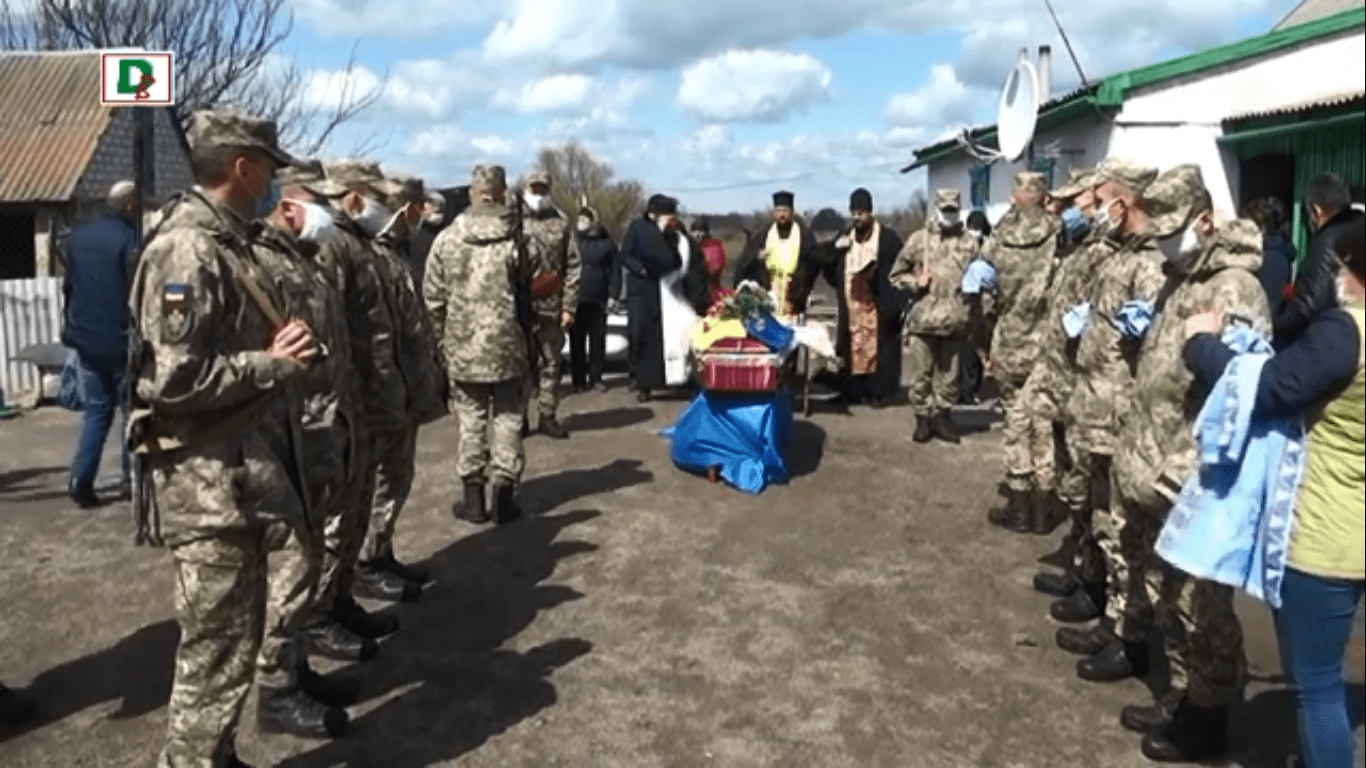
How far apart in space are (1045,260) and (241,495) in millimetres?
5239

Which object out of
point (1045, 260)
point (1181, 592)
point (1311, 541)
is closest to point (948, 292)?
point (1045, 260)

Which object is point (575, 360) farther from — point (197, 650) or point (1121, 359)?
point (197, 650)

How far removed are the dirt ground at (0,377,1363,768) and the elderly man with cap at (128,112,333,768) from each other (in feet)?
2.57

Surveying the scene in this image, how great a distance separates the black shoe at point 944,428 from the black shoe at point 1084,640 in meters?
4.18

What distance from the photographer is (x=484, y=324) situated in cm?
670

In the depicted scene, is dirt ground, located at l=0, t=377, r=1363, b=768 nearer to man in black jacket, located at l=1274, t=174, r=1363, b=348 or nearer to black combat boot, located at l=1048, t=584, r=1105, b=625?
black combat boot, located at l=1048, t=584, r=1105, b=625

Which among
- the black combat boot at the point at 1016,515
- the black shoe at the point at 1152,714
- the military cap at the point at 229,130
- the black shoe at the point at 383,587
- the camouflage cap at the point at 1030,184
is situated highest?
the camouflage cap at the point at 1030,184

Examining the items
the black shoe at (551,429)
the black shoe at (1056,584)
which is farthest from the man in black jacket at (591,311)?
the black shoe at (1056,584)

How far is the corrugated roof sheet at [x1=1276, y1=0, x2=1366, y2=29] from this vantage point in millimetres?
2351

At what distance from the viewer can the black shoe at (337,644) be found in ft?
16.3

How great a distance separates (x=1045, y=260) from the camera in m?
7.28

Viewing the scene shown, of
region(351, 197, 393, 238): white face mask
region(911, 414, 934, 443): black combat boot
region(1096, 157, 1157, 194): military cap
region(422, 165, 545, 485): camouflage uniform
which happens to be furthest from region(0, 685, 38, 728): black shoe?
region(911, 414, 934, 443): black combat boot

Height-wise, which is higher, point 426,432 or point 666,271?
point 666,271

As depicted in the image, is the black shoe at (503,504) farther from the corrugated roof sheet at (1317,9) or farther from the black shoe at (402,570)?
the corrugated roof sheet at (1317,9)
